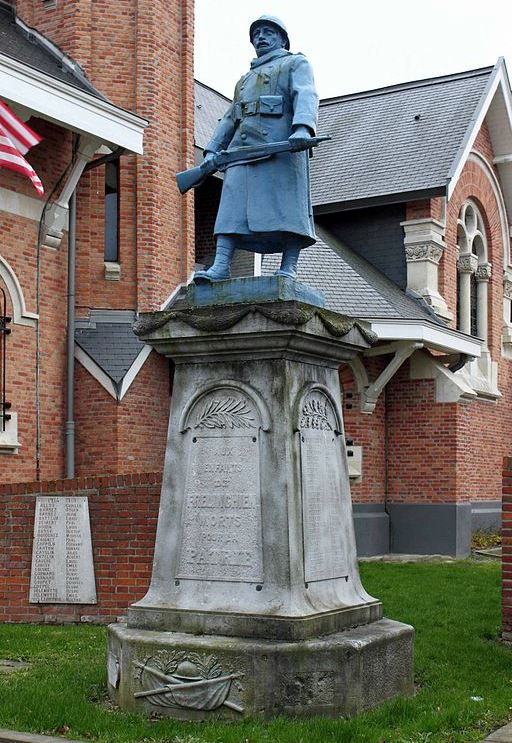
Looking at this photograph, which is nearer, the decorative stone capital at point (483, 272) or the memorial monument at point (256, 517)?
the memorial monument at point (256, 517)

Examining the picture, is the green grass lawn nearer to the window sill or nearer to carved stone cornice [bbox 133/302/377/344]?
carved stone cornice [bbox 133/302/377/344]

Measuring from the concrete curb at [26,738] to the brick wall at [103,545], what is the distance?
4.17 metres

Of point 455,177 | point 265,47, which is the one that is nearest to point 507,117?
point 455,177

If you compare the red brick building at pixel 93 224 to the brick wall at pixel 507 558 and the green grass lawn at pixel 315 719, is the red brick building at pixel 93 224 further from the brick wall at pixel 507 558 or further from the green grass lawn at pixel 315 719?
the brick wall at pixel 507 558

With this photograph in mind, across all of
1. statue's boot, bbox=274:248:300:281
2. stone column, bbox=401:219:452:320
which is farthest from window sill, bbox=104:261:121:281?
statue's boot, bbox=274:248:300:281

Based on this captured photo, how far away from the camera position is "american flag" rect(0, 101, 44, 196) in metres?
12.2

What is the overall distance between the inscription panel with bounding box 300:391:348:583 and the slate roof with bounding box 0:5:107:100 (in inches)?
336

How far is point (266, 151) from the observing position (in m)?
7.25

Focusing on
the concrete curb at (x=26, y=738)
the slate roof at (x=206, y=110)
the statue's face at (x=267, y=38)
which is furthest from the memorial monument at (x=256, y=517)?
the slate roof at (x=206, y=110)

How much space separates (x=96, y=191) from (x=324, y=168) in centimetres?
731

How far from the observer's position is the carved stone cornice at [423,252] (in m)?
20.2

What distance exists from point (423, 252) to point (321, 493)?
1377 cm

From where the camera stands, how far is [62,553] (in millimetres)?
10508

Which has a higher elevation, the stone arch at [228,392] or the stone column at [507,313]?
the stone column at [507,313]
